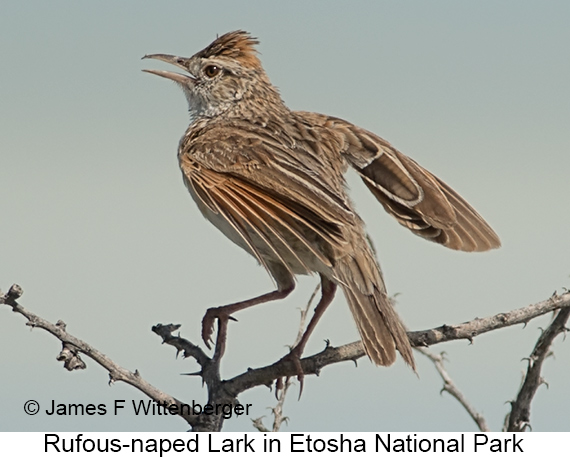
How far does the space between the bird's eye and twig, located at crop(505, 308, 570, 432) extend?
387 cm

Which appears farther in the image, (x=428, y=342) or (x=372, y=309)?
(x=372, y=309)

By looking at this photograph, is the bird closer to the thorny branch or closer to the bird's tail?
the bird's tail

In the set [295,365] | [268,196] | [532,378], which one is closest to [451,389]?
[532,378]

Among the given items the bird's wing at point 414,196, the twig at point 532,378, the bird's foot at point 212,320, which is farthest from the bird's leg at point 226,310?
the twig at point 532,378

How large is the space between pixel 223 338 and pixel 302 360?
573mm

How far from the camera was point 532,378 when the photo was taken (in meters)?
5.07

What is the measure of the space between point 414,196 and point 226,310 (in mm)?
1835

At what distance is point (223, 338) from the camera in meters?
5.30

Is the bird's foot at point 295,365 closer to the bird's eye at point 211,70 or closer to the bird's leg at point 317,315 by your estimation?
the bird's leg at point 317,315

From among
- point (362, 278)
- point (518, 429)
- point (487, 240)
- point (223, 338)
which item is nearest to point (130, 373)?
point (223, 338)

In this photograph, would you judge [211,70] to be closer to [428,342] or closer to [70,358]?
[428,342]

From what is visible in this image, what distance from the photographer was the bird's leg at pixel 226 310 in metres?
5.79

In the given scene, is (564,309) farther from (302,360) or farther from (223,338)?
(223,338)

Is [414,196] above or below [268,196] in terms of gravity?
above
